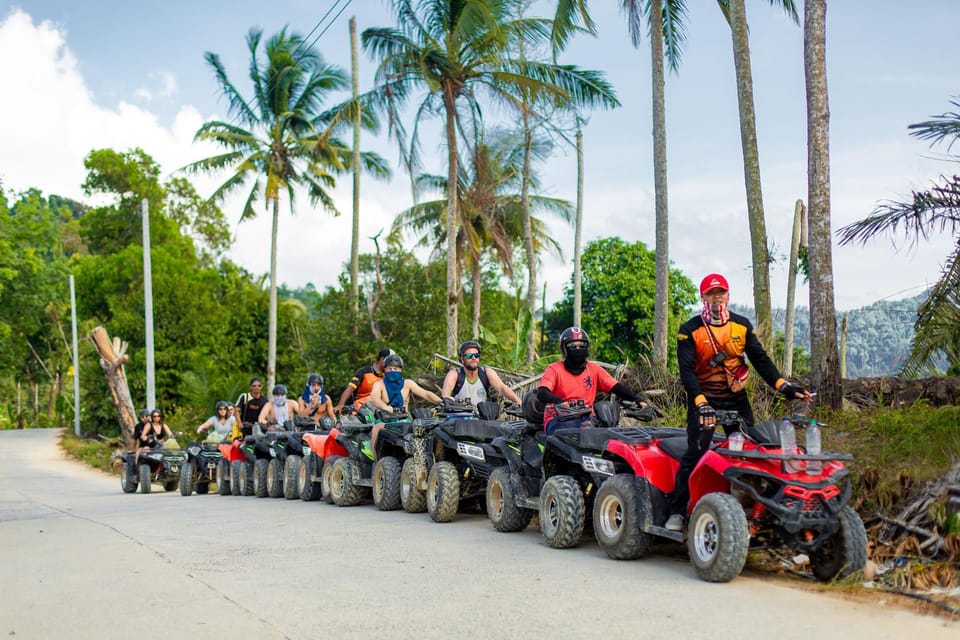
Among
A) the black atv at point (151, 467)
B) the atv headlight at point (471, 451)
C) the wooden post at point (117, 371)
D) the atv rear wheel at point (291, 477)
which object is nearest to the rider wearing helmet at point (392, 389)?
the atv headlight at point (471, 451)

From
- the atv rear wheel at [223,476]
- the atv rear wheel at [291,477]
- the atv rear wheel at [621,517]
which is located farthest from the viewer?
the atv rear wheel at [223,476]

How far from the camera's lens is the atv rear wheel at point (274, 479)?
739 inches

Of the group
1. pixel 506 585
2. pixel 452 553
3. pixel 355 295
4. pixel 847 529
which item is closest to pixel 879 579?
pixel 847 529

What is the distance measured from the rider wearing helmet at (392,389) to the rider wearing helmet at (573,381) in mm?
4568

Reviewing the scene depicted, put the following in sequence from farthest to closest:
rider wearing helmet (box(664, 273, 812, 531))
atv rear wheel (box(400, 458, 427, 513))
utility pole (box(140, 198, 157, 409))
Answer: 1. utility pole (box(140, 198, 157, 409))
2. atv rear wheel (box(400, 458, 427, 513))
3. rider wearing helmet (box(664, 273, 812, 531))

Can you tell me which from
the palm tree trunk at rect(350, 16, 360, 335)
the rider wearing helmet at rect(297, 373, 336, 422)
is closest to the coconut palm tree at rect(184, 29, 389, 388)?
the palm tree trunk at rect(350, 16, 360, 335)

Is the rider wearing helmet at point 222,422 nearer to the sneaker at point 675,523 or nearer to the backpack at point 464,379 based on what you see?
the backpack at point 464,379

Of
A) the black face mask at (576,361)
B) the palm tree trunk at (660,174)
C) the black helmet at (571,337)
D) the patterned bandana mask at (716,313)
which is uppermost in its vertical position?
the palm tree trunk at (660,174)

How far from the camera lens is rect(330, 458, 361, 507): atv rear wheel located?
1557 cm

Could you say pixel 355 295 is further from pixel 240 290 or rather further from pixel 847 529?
pixel 847 529

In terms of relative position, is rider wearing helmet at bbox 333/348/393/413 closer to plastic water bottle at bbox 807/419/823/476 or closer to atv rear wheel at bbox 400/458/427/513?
atv rear wheel at bbox 400/458/427/513

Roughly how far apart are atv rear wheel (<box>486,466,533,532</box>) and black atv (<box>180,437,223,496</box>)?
1177 centimetres

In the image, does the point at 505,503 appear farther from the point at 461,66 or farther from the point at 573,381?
the point at 461,66

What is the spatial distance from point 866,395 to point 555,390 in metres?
5.40
